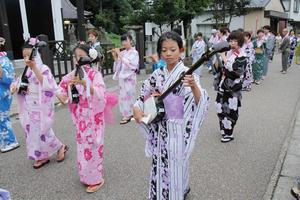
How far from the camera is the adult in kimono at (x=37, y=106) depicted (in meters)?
4.08

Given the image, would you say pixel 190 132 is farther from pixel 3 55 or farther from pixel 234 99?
pixel 3 55

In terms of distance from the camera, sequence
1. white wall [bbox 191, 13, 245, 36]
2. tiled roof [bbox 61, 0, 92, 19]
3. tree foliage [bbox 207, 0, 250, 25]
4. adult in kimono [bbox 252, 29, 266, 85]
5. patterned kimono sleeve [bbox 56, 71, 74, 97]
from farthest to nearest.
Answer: white wall [bbox 191, 13, 245, 36] < tree foliage [bbox 207, 0, 250, 25] < tiled roof [bbox 61, 0, 92, 19] < adult in kimono [bbox 252, 29, 266, 85] < patterned kimono sleeve [bbox 56, 71, 74, 97]

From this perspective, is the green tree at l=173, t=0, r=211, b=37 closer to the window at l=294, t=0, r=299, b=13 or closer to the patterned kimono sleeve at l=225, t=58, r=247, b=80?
the patterned kimono sleeve at l=225, t=58, r=247, b=80

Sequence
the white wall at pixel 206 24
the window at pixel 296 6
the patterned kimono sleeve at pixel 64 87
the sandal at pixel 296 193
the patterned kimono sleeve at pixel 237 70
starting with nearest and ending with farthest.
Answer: the sandal at pixel 296 193
the patterned kimono sleeve at pixel 64 87
the patterned kimono sleeve at pixel 237 70
the white wall at pixel 206 24
the window at pixel 296 6

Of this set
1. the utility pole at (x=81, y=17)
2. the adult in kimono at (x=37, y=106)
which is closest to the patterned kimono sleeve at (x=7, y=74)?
the adult in kimono at (x=37, y=106)

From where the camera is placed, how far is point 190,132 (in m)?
2.80

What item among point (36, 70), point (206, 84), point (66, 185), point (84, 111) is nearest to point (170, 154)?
point (84, 111)

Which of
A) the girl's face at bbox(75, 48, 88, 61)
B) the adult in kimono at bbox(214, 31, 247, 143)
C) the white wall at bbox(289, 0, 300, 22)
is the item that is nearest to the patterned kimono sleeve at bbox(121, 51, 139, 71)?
the adult in kimono at bbox(214, 31, 247, 143)

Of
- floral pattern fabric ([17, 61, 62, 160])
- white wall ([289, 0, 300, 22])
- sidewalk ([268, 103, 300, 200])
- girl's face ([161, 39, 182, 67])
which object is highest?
white wall ([289, 0, 300, 22])

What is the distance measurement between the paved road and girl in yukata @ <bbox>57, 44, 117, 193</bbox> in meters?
0.30

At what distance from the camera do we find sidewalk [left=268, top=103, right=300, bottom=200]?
3458 mm

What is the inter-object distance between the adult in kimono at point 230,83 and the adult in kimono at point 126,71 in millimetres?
1869

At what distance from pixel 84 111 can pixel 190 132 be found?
133 centimetres

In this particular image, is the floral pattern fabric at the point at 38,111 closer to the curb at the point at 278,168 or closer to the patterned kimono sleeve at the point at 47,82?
the patterned kimono sleeve at the point at 47,82
